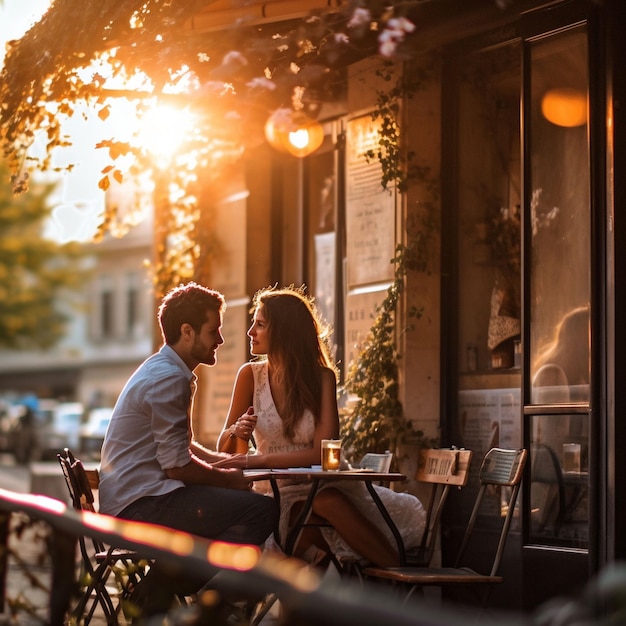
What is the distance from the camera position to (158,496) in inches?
237

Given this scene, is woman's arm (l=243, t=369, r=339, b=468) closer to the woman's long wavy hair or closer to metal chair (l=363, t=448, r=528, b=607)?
the woman's long wavy hair

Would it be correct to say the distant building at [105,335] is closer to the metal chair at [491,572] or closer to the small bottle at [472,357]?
the small bottle at [472,357]

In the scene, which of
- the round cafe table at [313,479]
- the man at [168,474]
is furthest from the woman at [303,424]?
the man at [168,474]

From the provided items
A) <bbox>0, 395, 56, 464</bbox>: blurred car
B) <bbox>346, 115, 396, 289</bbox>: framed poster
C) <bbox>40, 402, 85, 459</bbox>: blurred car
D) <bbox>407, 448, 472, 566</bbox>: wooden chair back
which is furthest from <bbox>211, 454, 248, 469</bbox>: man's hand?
<bbox>0, 395, 56, 464</bbox>: blurred car

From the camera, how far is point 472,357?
8820 millimetres

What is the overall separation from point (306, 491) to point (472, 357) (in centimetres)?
206

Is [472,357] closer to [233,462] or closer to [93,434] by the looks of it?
[233,462]

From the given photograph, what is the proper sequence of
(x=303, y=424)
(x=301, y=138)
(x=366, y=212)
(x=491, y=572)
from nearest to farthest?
1. (x=491, y=572)
2. (x=303, y=424)
3. (x=366, y=212)
4. (x=301, y=138)

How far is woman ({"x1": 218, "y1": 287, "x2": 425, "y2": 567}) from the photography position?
7073mm

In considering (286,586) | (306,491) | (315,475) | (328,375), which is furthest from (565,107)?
(286,586)

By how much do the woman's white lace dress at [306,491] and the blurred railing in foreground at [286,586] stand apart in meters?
3.86

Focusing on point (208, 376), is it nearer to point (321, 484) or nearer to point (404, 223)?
point (404, 223)

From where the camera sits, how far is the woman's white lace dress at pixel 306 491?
7152 millimetres

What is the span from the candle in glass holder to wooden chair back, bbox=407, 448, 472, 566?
784 millimetres
